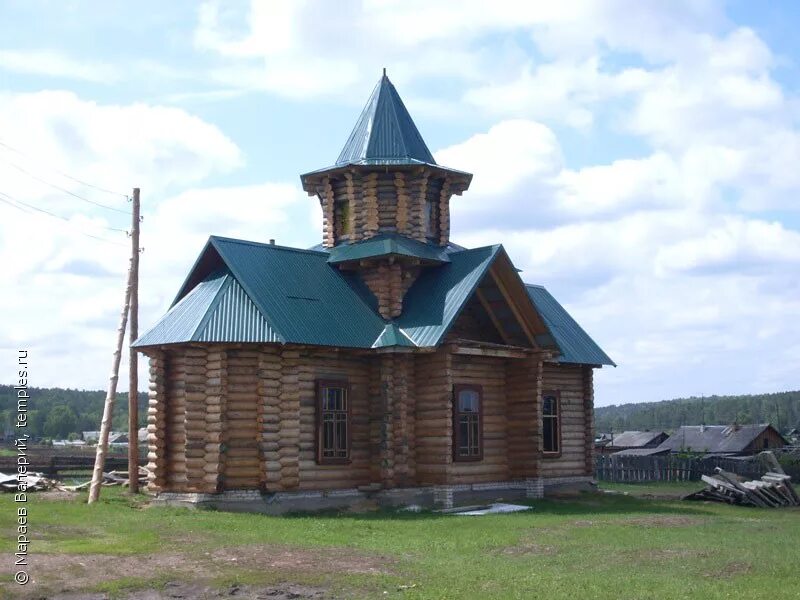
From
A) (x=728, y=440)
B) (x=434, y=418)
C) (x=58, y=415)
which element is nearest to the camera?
(x=434, y=418)

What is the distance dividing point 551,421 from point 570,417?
991 mm

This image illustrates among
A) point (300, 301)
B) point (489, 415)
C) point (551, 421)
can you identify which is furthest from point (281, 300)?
point (551, 421)

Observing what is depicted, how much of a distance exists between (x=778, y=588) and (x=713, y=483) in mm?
17071

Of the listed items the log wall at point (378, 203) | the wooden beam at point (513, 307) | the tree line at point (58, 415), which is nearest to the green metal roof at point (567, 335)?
the wooden beam at point (513, 307)

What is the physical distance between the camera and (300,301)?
24.6m

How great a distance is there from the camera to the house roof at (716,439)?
55375 millimetres

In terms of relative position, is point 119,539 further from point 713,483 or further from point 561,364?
point 713,483

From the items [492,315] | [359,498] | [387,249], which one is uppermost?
[387,249]

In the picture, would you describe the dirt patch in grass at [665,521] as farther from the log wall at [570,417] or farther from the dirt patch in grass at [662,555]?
the log wall at [570,417]

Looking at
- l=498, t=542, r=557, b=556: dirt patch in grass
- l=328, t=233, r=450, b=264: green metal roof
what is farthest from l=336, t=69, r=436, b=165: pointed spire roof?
l=498, t=542, r=557, b=556: dirt patch in grass

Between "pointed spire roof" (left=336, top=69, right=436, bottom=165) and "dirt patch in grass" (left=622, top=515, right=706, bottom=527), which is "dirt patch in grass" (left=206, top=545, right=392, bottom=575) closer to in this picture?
"dirt patch in grass" (left=622, top=515, right=706, bottom=527)

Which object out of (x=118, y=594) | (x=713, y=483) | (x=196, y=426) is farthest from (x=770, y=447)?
(x=118, y=594)

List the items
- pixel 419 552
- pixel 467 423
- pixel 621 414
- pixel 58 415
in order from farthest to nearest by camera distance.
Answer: pixel 621 414 → pixel 58 415 → pixel 467 423 → pixel 419 552

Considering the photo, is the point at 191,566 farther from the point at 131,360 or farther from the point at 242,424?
the point at 131,360
